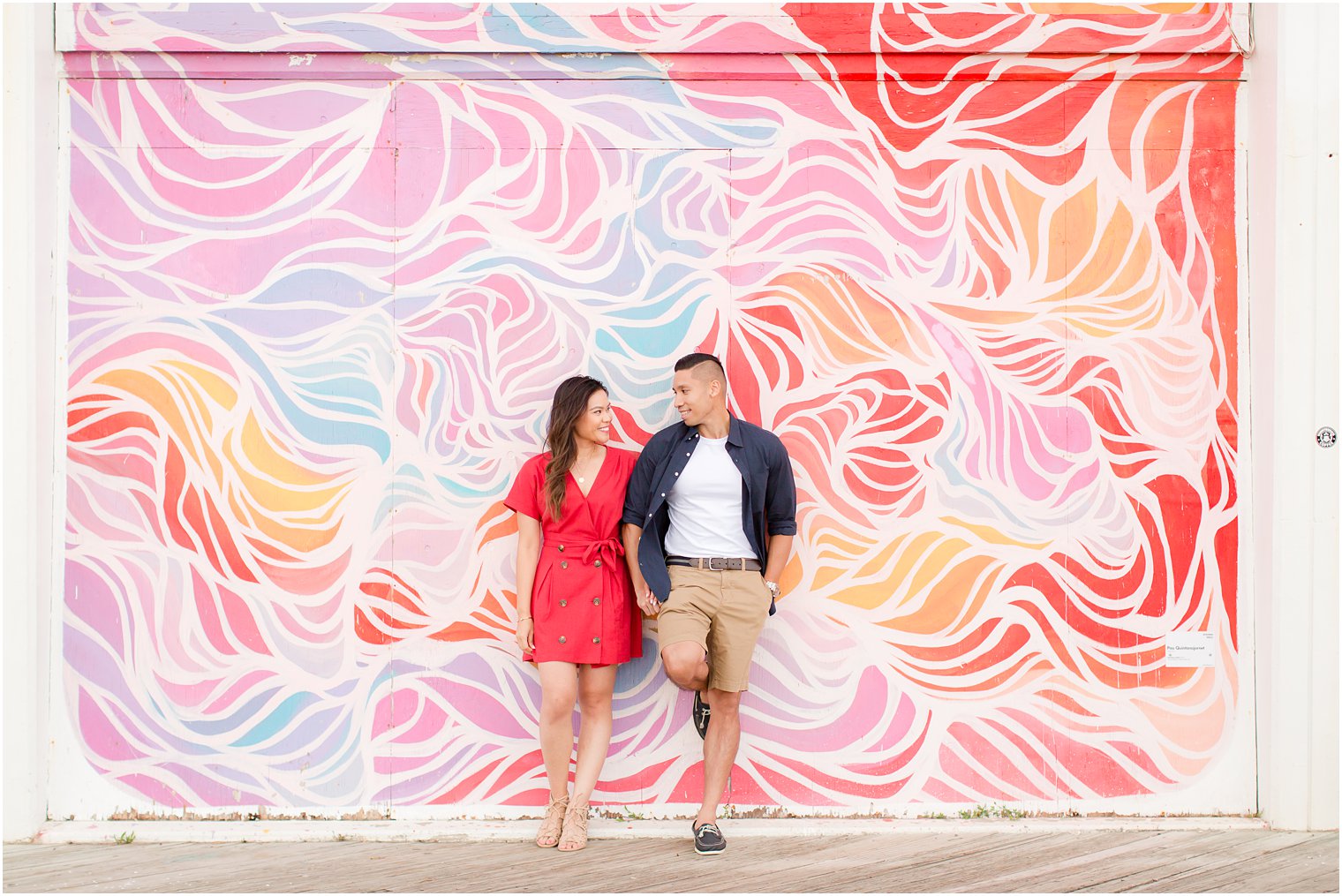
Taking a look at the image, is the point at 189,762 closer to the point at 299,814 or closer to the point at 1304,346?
the point at 299,814

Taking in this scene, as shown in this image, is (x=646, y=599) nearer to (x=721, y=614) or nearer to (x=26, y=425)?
(x=721, y=614)

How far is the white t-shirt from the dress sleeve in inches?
22.4

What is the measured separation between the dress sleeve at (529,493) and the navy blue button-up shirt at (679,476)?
0.38 m

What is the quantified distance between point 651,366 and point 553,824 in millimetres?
2036

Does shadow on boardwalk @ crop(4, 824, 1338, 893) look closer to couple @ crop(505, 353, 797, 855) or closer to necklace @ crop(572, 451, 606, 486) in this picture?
couple @ crop(505, 353, 797, 855)

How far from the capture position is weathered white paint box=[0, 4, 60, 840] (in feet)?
13.8

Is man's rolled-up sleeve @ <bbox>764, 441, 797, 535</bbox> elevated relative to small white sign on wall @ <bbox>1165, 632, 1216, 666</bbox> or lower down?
elevated

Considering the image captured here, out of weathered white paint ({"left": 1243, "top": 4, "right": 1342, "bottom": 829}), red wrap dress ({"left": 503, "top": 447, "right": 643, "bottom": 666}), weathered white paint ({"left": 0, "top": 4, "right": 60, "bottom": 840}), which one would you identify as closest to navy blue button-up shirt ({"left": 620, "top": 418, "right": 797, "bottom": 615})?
red wrap dress ({"left": 503, "top": 447, "right": 643, "bottom": 666})

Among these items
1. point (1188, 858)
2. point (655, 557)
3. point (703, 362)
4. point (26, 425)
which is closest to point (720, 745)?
point (655, 557)

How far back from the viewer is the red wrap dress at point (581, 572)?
13.3 ft

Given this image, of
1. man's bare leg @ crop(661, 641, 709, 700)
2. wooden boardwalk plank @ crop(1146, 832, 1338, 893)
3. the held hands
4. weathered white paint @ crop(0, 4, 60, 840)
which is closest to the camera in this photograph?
wooden boardwalk plank @ crop(1146, 832, 1338, 893)

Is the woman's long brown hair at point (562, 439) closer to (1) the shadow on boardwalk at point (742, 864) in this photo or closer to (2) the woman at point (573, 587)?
(2) the woman at point (573, 587)

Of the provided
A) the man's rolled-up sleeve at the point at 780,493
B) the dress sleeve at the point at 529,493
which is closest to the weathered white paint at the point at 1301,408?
the man's rolled-up sleeve at the point at 780,493

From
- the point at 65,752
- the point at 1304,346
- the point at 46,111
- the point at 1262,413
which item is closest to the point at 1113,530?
the point at 1262,413
